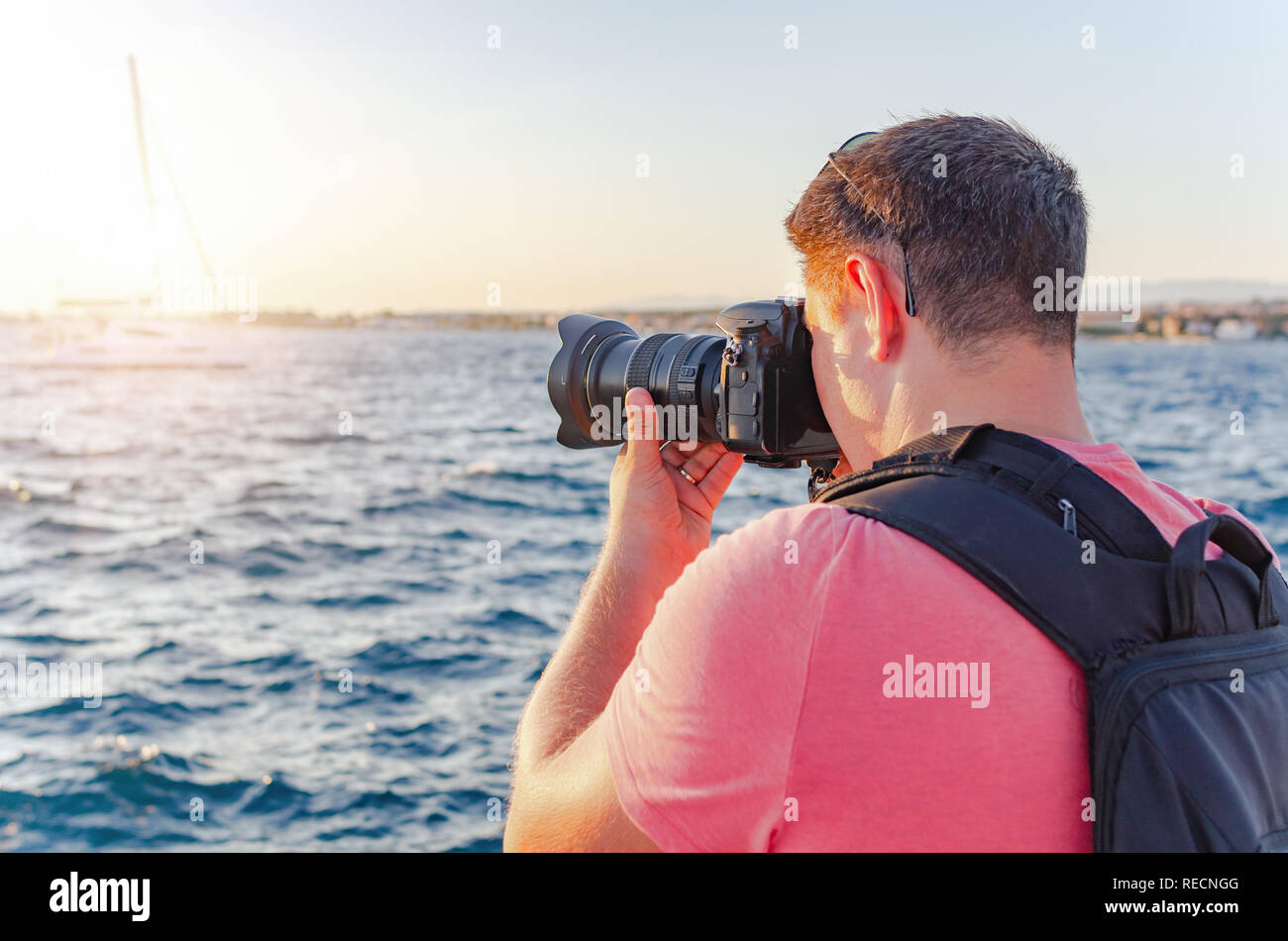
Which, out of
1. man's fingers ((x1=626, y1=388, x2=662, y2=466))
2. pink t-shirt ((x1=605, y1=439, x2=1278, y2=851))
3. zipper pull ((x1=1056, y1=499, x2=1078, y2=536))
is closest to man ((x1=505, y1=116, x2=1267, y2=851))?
pink t-shirt ((x1=605, y1=439, x2=1278, y2=851))

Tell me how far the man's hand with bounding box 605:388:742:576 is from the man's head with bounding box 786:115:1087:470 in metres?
0.53

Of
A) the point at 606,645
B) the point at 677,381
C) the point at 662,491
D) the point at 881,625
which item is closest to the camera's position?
the point at 881,625

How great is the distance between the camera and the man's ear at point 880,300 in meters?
1.27

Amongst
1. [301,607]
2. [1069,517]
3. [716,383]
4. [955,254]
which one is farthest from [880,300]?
[301,607]

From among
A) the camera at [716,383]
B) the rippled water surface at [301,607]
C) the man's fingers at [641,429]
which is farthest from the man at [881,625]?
the rippled water surface at [301,607]

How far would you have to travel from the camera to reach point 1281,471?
13344mm

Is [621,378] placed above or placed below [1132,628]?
above

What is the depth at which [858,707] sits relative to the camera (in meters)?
1.00

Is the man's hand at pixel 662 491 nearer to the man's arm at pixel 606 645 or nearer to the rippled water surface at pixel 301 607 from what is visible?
the man's arm at pixel 606 645

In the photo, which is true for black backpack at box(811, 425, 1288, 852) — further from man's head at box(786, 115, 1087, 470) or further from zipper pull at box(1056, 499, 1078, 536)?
man's head at box(786, 115, 1087, 470)

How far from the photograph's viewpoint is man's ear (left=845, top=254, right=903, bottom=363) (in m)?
1.27

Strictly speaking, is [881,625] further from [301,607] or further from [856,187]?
[301,607]

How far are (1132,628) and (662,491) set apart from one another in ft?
2.90
